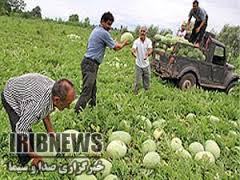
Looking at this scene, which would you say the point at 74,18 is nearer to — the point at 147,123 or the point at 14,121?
the point at 147,123

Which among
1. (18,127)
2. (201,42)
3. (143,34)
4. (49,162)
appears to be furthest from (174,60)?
(18,127)

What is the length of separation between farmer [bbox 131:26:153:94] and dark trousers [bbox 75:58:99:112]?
7.24 feet

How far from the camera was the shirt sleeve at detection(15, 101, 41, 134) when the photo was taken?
3.93m

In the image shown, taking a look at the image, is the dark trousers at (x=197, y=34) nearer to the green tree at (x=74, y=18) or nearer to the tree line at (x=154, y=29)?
the tree line at (x=154, y=29)

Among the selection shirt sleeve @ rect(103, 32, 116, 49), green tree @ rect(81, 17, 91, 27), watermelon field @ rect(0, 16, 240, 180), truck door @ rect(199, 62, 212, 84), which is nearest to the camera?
watermelon field @ rect(0, 16, 240, 180)

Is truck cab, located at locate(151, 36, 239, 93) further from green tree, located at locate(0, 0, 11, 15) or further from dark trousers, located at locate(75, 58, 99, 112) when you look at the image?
green tree, located at locate(0, 0, 11, 15)

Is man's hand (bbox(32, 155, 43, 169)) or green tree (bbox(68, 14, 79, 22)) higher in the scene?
green tree (bbox(68, 14, 79, 22))

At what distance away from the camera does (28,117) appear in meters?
3.96

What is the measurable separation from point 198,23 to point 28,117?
7.71m

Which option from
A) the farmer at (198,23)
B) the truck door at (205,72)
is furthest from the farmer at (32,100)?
the farmer at (198,23)

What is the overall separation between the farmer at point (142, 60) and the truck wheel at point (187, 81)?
1692 mm

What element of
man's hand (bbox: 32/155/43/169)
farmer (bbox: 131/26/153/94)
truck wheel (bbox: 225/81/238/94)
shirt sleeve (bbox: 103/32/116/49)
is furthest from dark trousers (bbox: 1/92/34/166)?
truck wheel (bbox: 225/81/238/94)

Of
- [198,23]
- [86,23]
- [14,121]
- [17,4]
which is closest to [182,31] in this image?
[198,23]

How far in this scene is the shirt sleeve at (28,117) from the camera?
12.9 ft
